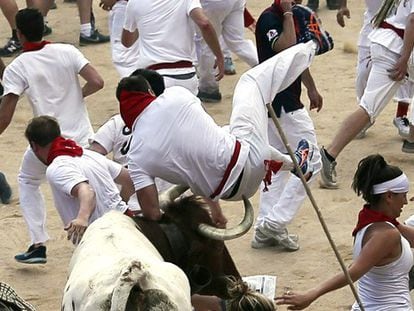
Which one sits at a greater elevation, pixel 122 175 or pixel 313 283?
pixel 122 175

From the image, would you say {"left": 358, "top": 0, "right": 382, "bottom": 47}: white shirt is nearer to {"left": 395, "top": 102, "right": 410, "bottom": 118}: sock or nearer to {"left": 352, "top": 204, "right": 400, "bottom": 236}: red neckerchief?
{"left": 395, "top": 102, "right": 410, "bottom": 118}: sock

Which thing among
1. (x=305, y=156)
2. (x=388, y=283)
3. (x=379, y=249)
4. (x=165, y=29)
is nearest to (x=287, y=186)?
(x=305, y=156)

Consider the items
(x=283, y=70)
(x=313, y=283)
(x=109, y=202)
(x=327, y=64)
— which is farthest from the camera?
(x=327, y=64)

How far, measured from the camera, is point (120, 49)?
527 inches

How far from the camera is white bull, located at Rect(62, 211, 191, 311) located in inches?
214

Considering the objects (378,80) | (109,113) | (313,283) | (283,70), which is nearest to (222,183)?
(283,70)

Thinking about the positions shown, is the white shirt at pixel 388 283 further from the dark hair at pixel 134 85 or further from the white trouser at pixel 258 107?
the dark hair at pixel 134 85

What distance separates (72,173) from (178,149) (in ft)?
4.18

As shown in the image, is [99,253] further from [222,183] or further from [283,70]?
[283,70]

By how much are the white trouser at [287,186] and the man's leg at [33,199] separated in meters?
1.68

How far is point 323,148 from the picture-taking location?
37.8 feet

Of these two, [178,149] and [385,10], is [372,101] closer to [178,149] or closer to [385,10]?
[385,10]

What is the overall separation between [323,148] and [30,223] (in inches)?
115

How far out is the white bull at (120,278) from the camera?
17.8ft
